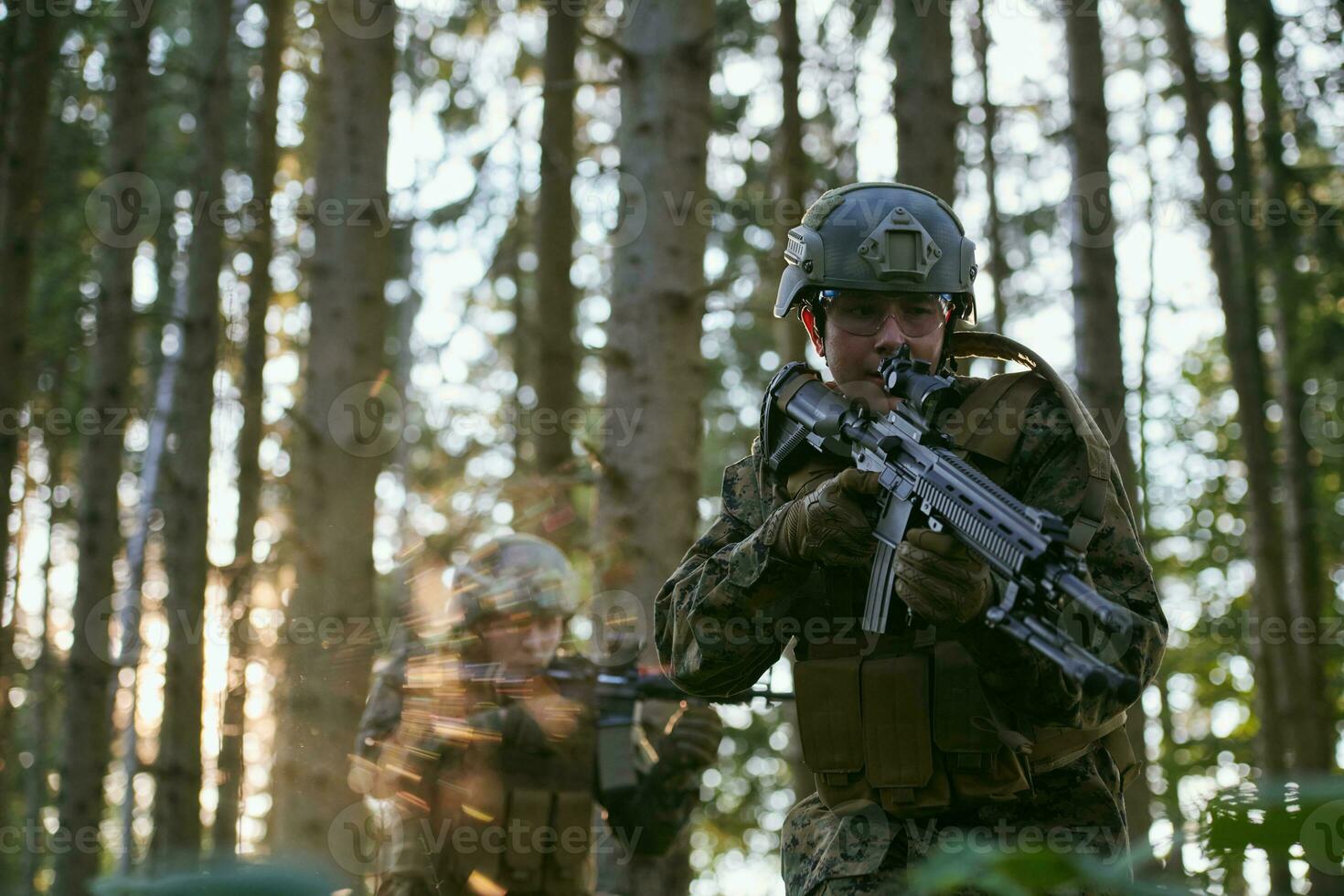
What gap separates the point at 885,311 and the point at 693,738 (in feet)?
10.7

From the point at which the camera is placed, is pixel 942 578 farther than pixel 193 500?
No

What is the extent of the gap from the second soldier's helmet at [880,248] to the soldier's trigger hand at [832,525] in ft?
2.10

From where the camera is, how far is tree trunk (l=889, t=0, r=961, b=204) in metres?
8.98

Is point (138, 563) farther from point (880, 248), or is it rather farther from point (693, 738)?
point (880, 248)

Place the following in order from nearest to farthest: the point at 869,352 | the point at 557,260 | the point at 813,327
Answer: the point at 869,352
the point at 813,327
the point at 557,260

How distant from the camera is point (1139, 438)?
2186 cm

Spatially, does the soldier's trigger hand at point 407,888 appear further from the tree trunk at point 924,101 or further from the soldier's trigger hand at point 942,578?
the tree trunk at point 924,101

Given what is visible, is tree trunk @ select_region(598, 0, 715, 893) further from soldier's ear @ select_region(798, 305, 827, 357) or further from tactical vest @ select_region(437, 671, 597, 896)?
soldier's ear @ select_region(798, 305, 827, 357)

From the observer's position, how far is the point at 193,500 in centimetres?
1062

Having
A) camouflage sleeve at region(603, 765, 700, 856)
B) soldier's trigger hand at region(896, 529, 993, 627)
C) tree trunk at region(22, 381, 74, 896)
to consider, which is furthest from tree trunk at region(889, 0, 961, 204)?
tree trunk at region(22, 381, 74, 896)

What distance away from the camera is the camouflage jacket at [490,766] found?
21.9 ft

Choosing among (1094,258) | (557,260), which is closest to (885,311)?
(1094,258)

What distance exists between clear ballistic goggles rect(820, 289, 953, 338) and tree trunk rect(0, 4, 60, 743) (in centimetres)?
635

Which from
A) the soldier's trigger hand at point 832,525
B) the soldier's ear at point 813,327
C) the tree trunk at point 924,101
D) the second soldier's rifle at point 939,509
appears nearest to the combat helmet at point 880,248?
the soldier's ear at point 813,327
